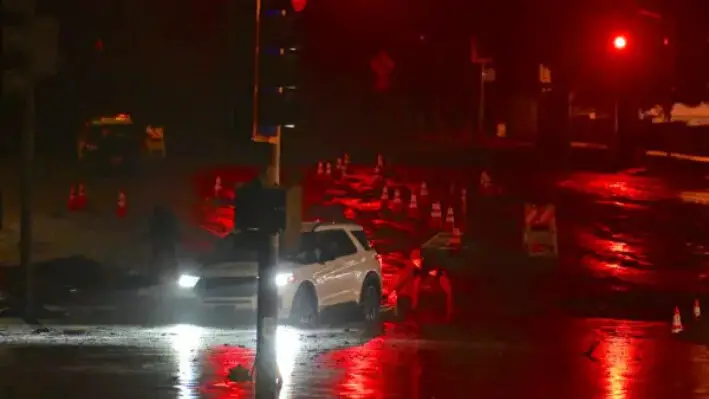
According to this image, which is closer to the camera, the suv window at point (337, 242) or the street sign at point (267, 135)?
the street sign at point (267, 135)

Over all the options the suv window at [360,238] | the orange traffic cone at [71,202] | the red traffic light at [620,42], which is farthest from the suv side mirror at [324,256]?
the orange traffic cone at [71,202]

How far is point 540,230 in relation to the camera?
97.2 ft

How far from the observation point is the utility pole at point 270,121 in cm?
1251

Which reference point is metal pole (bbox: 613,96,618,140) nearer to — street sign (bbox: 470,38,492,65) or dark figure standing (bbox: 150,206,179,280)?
street sign (bbox: 470,38,492,65)

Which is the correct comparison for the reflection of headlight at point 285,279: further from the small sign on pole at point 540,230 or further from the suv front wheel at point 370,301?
the small sign on pole at point 540,230

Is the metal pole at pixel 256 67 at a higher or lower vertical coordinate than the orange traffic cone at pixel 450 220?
higher

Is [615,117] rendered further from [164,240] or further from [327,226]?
[327,226]

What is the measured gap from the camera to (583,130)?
3024 inches

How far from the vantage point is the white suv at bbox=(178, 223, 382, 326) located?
20953 mm

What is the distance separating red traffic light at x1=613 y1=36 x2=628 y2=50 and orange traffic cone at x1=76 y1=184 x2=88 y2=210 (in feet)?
50.4

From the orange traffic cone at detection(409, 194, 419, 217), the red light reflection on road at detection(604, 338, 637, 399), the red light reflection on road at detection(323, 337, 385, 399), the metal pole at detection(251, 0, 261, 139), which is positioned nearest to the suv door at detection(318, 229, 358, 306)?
the red light reflection on road at detection(323, 337, 385, 399)

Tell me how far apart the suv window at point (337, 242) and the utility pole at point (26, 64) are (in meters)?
4.63

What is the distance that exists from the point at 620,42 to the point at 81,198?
15785mm

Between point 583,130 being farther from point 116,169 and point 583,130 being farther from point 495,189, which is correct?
point 116,169
